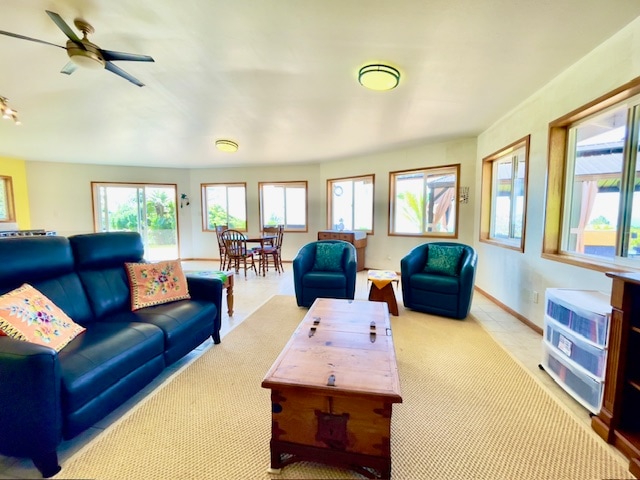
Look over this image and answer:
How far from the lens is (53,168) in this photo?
20.2ft

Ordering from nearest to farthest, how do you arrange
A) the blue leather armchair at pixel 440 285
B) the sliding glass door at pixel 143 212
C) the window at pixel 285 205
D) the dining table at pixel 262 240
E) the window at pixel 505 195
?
1. the blue leather armchair at pixel 440 285
2. the window at pixel 505 195
3. the dining table at pixel 262 240
4. the sliding glass door at pixel 143 212
5. the window at pixel 285 205

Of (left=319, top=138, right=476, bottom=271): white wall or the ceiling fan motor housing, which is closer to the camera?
the ceiling fan motor housing

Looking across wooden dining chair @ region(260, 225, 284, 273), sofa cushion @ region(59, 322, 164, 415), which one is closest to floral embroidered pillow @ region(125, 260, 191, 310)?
sofa cushion @ region(59, 322, 164, 415)

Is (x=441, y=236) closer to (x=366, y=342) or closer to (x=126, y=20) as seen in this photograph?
(x=366, y=342)

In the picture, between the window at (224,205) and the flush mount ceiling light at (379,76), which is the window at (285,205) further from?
the flush mount ceiling light at (379,76)

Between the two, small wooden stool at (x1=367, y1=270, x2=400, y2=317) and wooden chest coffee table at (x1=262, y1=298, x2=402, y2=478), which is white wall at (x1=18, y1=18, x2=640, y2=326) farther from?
wooden chest coffee table at (x1=262, y1=298, x2=402, y2=478)

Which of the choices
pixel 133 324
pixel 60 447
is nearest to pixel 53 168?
pixel 133 324

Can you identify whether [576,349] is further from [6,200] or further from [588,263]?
[6,200]

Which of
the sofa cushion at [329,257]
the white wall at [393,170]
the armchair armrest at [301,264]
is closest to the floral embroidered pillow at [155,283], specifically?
the armchair armrest at [301,264]

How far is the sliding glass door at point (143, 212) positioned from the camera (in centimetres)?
666

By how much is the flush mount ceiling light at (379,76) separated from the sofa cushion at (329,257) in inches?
75.7

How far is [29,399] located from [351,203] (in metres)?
5.63

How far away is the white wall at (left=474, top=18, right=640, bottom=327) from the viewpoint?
1.95 m

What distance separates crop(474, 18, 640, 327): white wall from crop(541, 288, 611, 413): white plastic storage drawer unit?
0.43 m
